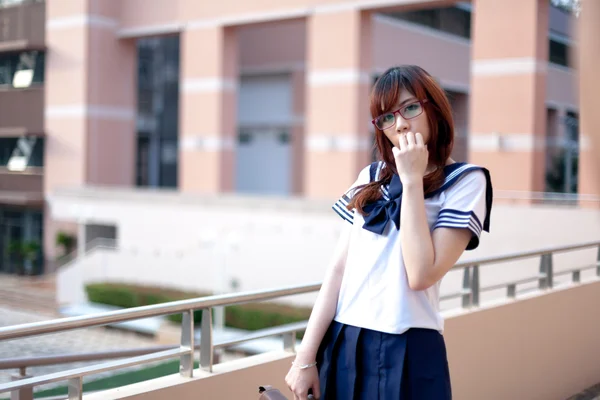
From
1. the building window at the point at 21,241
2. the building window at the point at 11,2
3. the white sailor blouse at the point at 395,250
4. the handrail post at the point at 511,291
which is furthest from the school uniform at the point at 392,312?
the building window at the point at 11,2

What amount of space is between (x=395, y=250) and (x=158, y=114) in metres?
26.3

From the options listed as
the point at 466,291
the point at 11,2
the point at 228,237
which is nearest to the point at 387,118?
the point at 466,291

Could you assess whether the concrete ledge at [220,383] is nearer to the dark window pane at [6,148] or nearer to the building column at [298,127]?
the building column at [298,127]

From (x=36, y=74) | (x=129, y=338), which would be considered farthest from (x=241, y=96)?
(x=129, y=338)

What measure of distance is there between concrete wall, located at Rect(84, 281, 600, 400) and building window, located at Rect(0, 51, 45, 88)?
69.1 feet

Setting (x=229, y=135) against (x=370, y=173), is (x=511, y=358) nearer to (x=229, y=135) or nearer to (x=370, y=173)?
(x=370, y=173)

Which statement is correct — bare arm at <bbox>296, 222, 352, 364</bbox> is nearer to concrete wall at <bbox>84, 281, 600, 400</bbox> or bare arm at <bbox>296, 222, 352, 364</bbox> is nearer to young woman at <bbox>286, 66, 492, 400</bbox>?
young woman at <bbox>286, 66, 492, 400</bbox>

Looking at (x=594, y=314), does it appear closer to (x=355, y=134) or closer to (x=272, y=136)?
(x=355, y=134)

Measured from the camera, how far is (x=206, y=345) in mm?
2777

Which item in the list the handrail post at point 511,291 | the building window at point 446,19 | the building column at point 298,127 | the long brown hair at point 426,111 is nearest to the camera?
the long brown hair at point 426,111

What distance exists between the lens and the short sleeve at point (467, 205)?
1.62 m

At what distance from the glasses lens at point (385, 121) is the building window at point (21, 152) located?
22938mm

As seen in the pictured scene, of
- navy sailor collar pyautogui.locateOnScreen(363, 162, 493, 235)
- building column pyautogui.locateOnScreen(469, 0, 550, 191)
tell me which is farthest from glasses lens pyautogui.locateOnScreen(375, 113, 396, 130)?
building column pyautogui.locateOnScreen(469, 0, 550, 191)

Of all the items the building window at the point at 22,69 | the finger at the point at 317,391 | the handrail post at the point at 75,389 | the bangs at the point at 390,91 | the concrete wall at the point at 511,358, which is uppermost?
the building window at the point at 22,69
